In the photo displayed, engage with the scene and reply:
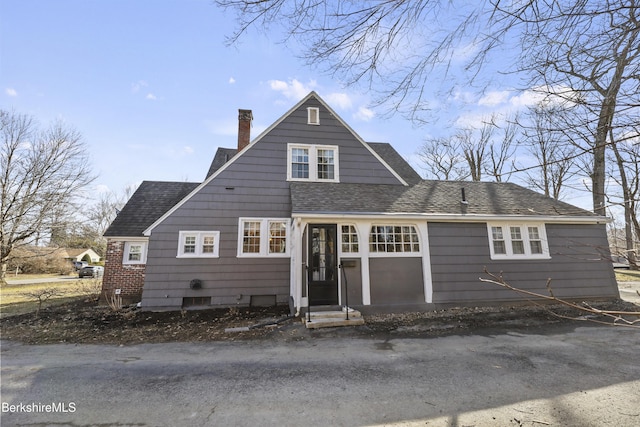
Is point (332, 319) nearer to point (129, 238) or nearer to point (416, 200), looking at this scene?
point (416, 200)

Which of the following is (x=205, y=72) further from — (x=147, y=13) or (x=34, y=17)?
(x=34, y=17)

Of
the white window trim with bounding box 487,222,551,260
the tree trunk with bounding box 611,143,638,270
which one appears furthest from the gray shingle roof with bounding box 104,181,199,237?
the tree trunk with bounding box 611,143,638,270

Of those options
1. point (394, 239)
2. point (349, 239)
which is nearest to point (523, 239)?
point (394, 239)

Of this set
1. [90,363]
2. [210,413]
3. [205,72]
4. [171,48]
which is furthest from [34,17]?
[210,413]

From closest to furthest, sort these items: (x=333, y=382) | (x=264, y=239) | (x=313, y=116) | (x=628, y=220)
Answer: (x=628, y=220)
(x=333, y=382)
(x=264, y=239)
(x=313, y=116)

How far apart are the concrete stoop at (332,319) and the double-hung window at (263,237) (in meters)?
2.81

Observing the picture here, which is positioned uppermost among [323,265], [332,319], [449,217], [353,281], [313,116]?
[313,116]

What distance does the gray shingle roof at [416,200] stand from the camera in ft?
27.6

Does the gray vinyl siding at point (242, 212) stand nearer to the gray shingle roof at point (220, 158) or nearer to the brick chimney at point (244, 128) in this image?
the brick chimney at point (244, 128)

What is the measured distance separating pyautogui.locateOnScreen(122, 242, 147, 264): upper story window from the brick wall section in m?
0.14

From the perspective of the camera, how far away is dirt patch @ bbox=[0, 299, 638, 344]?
670 centimetres

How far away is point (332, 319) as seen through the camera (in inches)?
283

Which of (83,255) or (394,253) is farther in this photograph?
(83,255)

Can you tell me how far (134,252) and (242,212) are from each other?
5.41 metres
